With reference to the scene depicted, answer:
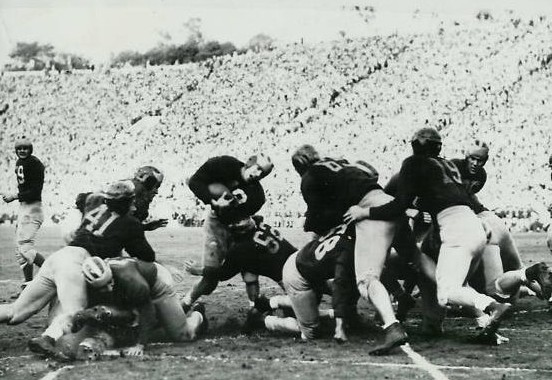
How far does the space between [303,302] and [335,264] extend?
0.25 meters

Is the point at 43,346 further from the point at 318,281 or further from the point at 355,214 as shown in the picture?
the point at 355,214

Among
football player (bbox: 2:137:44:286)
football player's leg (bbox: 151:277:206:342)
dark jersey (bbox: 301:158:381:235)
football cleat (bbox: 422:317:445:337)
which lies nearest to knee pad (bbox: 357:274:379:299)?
dark jersey (bbox: 301:158:381:235)

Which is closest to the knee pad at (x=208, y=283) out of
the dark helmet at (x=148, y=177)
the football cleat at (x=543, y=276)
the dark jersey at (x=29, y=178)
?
the dark helmet at (x=148, y=177)

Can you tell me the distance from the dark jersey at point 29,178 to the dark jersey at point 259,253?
6.62ft

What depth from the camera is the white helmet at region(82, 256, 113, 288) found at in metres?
2.99

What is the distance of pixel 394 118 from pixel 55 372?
17.6 metres

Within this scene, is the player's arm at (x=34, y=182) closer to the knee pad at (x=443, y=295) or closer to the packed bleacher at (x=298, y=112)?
the knee pad at (x=443, y=295)

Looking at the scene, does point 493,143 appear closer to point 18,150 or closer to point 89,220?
point 18,150

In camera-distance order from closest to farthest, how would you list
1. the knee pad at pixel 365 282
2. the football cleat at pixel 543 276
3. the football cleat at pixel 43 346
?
the football cleat at pixel 43 346, the knee pad at pixel 365 282, the football cleat at pixel 543 276

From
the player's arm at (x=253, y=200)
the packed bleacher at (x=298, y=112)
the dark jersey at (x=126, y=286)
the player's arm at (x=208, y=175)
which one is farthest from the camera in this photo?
the packed bleacher at (x=298, y=112)

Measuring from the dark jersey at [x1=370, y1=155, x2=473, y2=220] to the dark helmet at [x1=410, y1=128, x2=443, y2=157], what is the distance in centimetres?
5

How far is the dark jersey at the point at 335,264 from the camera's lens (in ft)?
11.1

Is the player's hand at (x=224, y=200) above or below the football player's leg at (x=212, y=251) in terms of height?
above

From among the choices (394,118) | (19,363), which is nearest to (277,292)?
(19,363)
